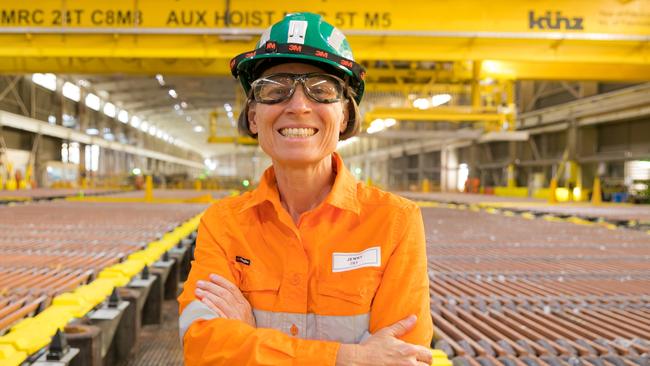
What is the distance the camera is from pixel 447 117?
36.0ft

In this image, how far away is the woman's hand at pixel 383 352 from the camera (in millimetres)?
1265

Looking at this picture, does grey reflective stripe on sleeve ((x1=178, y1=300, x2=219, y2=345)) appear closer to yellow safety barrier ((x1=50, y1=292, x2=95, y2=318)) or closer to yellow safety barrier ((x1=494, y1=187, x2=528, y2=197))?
yellow safety barrier ((x1=50, y1=292, x2=95, y2=318))

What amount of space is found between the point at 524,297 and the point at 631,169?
1408cm

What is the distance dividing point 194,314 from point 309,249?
0.40 metres

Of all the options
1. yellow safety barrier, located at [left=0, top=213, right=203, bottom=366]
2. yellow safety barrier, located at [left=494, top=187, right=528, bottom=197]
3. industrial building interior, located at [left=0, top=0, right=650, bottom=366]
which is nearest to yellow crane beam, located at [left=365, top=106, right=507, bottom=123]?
industrial building interior, located at [left=0, top=0, right=650, bottom=366]

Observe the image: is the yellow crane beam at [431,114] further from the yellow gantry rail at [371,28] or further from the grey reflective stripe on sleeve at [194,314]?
the grey reflective stripe on sleeve at [194,314]

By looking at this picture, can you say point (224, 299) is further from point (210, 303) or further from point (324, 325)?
point (324, 325)

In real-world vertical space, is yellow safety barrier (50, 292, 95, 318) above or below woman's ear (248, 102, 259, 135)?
below

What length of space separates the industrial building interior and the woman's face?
0.95m

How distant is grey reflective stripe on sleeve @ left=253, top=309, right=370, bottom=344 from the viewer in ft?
4.76

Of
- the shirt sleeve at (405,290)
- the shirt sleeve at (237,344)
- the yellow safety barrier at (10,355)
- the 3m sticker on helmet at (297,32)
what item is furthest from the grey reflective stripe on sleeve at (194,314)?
the 3m sticker on helmet at (297,32)

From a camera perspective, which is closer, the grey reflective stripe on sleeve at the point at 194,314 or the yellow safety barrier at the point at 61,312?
the grey reflective stripe on sleeve at the point at 194,314

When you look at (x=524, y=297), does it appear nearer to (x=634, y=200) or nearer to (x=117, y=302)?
(x=117, y=302)

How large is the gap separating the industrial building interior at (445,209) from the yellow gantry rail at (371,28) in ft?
0.07
